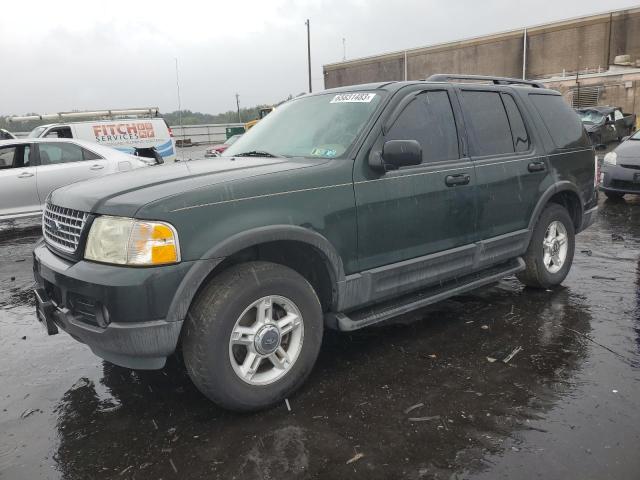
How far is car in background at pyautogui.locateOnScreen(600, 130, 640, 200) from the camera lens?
905 centimetres

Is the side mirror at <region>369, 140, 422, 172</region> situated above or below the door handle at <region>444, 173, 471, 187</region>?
above

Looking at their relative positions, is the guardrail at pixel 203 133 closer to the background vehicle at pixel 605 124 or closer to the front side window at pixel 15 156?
the background vehicle at pixel 605 124

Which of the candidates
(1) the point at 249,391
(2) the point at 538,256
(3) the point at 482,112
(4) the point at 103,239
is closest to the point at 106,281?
(4) the point at 103,239

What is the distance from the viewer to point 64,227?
3084mm

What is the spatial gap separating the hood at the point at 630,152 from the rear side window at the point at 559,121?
4636 mm

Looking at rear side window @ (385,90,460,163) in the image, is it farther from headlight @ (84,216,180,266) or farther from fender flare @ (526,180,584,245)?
headlight @ (84,216,180,266)

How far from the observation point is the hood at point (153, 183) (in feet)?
9.05

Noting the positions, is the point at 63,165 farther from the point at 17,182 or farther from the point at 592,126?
the point at 592,126

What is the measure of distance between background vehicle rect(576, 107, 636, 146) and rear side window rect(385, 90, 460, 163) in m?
17.1

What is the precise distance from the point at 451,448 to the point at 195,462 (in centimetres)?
127

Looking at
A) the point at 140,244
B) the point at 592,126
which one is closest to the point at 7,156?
the point at 140,244

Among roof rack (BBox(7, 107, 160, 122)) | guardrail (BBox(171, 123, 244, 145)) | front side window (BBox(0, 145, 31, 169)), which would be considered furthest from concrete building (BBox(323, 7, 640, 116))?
front side window (BBox(0, 145, 31, 169))

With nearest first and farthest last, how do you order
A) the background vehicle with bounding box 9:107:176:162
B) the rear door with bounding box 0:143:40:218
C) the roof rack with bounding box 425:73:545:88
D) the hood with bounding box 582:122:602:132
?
1. the roof rack with bounding box 425:73:545:88
2. the rear door with bounding box 0:143:40:218
3. the background vehicle with bounding box 9:107:176:162
4. the hood with bounding box 582:122:602:132

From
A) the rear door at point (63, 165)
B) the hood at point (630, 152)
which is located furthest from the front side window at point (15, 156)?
the hood at point (630, 152)
